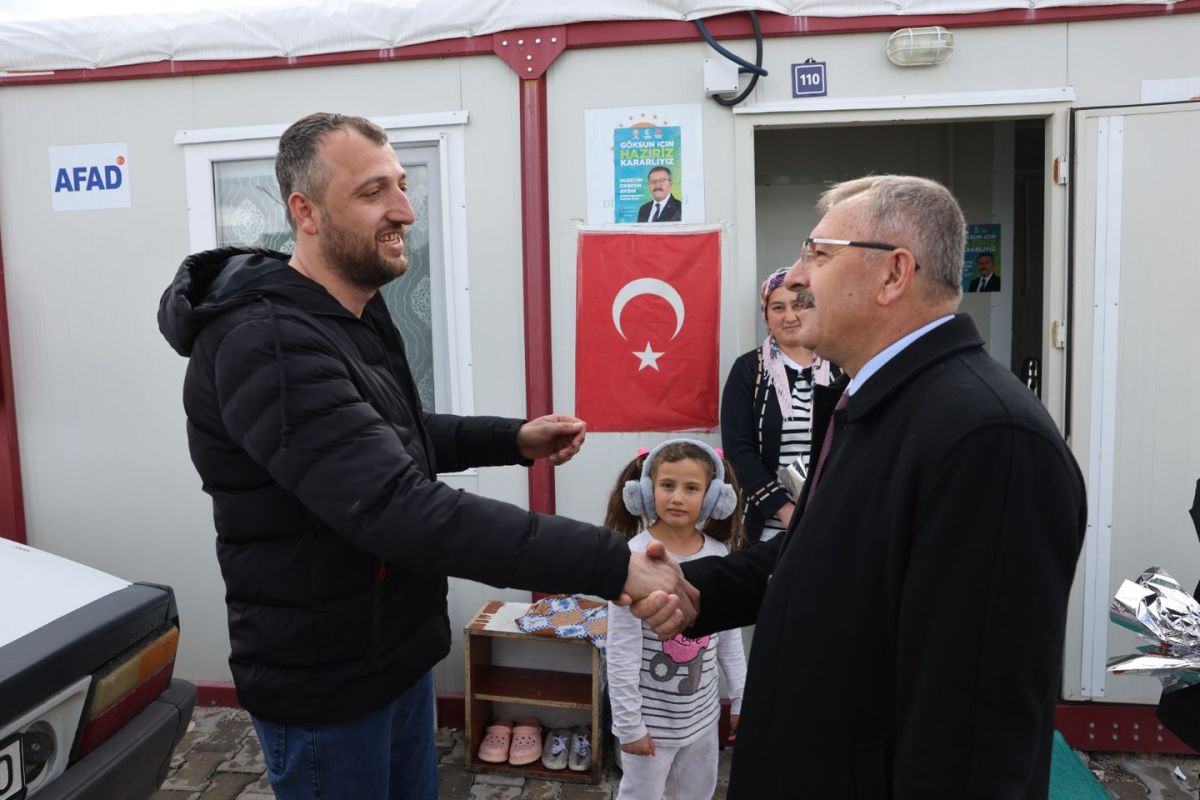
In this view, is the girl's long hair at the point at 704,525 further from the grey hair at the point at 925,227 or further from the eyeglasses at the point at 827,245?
the grey hair at the point at 925,227

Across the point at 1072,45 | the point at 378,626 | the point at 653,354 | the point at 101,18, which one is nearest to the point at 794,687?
the point at 378,626

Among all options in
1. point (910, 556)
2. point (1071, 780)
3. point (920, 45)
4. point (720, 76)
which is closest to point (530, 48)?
point (720, 76)

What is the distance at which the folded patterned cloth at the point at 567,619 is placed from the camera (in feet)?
11.5

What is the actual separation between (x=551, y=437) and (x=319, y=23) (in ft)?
8.53

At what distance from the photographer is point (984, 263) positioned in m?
5.32

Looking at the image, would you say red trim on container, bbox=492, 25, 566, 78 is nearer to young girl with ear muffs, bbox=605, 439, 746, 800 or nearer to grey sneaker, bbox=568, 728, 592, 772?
young girl with ear muffs, bbox=605, 439, 746, 800

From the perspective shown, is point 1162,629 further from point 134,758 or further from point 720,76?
point 134,758

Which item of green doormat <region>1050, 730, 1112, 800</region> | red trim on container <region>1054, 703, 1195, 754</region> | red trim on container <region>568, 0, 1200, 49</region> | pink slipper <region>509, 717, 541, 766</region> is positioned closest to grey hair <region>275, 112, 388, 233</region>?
red trim on container <region>568, 0, 1200, 49</region>

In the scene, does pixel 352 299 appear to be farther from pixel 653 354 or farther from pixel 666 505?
pixel 653 354

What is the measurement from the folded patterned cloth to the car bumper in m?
1.44

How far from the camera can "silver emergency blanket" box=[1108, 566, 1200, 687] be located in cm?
233

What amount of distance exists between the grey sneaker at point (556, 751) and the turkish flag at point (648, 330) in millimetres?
1450

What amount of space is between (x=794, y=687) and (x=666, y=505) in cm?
143

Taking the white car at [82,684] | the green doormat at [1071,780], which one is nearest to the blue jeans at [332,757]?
the white car at [82,684]
